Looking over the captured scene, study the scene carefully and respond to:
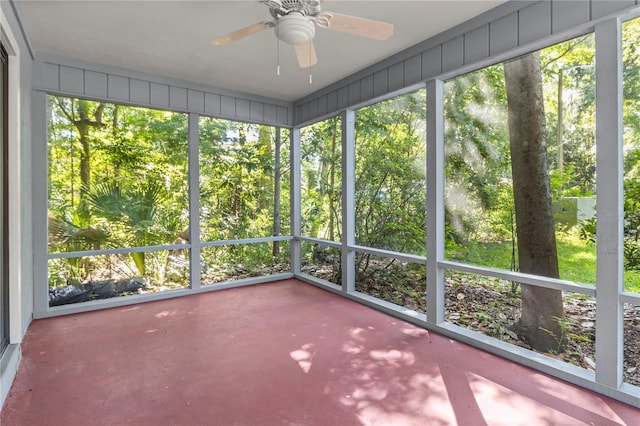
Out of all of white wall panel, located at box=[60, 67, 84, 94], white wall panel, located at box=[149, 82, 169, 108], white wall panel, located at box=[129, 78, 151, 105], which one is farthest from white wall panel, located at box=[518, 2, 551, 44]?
white wall panel, located at box=[60, 67, 84, 94]

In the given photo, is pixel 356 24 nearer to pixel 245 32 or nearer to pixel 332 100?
pixel 245 32

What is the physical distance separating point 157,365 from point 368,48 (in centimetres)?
340

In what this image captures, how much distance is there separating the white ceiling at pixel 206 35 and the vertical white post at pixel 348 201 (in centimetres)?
72

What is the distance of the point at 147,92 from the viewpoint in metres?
4.14

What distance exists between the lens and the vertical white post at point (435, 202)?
323 centimetres

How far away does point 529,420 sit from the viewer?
74.5 inches

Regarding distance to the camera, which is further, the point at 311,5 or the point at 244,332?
the point at 244,332

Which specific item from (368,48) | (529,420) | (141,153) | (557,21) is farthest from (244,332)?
(557,21)

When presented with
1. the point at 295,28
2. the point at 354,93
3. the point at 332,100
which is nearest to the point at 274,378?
the point at 295,28

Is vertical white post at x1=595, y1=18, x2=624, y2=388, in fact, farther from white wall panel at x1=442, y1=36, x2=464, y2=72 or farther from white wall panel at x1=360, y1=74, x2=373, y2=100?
white wall panel at x1=360, y1=74, x2=373, y2=100

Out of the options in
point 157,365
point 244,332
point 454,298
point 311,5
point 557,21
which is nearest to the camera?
point 311,5

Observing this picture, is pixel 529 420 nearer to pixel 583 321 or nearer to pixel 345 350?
pixel 583 321

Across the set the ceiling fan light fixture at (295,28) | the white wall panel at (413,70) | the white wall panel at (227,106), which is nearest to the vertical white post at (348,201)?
the white wall panel at (413,70)

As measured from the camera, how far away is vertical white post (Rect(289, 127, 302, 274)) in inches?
214
